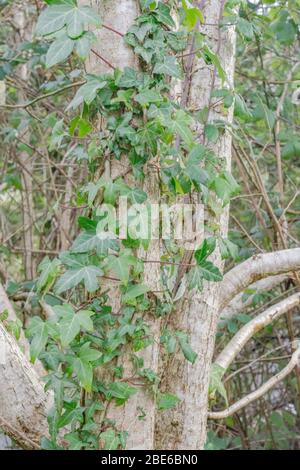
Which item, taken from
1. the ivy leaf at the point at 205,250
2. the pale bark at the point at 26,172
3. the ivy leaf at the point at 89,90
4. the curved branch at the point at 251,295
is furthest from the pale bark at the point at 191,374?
the pale bark at the point at 26,172

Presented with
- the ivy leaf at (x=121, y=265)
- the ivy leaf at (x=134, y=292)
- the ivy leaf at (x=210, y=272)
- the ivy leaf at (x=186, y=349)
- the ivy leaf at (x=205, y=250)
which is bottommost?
the ivy leaf at (x=186, y=349)

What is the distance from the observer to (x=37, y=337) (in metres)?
1.19

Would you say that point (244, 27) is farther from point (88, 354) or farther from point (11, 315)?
point (11, 315)

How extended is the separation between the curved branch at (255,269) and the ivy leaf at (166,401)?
0.34 metres

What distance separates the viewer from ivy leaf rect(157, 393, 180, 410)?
1.32 m

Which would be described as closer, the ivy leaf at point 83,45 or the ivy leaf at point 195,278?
the ivy leaf at point 83,45

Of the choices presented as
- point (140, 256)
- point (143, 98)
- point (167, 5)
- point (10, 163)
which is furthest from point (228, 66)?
point (10, 163)

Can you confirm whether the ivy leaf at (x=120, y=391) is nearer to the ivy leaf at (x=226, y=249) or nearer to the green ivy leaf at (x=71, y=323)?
the green ivy leaf at (x=71, y=323)

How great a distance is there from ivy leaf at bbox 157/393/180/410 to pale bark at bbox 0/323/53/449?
238 millimetres

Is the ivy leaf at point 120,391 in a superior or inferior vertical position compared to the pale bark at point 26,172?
inferior

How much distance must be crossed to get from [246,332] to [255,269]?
0.55ft

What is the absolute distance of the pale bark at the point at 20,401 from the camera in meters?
1.35

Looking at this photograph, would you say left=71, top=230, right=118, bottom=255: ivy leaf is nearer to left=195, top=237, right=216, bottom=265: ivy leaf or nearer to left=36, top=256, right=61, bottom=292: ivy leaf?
left=36, top=256, right=61, bottom=292: ivy leaf

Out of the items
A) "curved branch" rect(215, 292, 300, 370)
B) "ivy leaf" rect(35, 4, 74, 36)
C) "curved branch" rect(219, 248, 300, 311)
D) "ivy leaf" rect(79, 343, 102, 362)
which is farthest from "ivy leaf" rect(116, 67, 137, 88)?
"curved branch" rect(215, 292, 300, 370)
